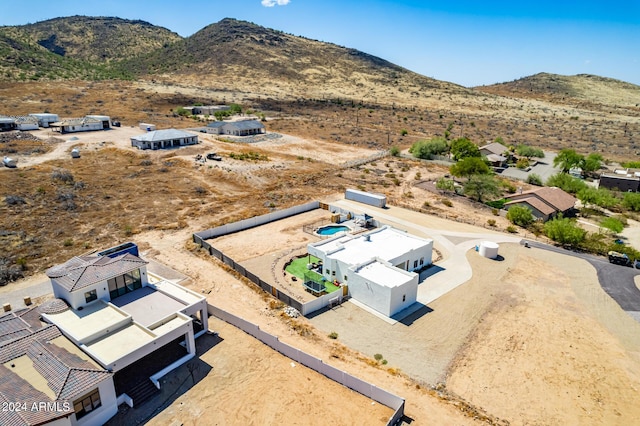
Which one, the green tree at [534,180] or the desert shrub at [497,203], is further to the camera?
the green tree at [534,180]

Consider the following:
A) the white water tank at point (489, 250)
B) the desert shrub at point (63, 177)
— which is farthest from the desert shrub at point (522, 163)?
the desert shrub at point (63, 177)

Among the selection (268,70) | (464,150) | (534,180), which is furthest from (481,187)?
(268,70)

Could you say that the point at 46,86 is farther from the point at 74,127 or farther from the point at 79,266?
the point at 79,266

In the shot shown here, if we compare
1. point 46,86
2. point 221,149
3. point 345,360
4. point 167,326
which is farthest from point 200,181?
point 46,86

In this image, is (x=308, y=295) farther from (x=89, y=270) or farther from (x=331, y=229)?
(x=89, y=270)

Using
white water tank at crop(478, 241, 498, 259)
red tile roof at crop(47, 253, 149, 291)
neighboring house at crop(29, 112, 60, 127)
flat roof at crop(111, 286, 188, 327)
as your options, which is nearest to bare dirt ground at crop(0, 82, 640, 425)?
white water tank at crop(478, 241, 498, 259)

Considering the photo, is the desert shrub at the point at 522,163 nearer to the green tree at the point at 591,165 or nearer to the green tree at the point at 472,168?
the green tree at the point at 591,165
